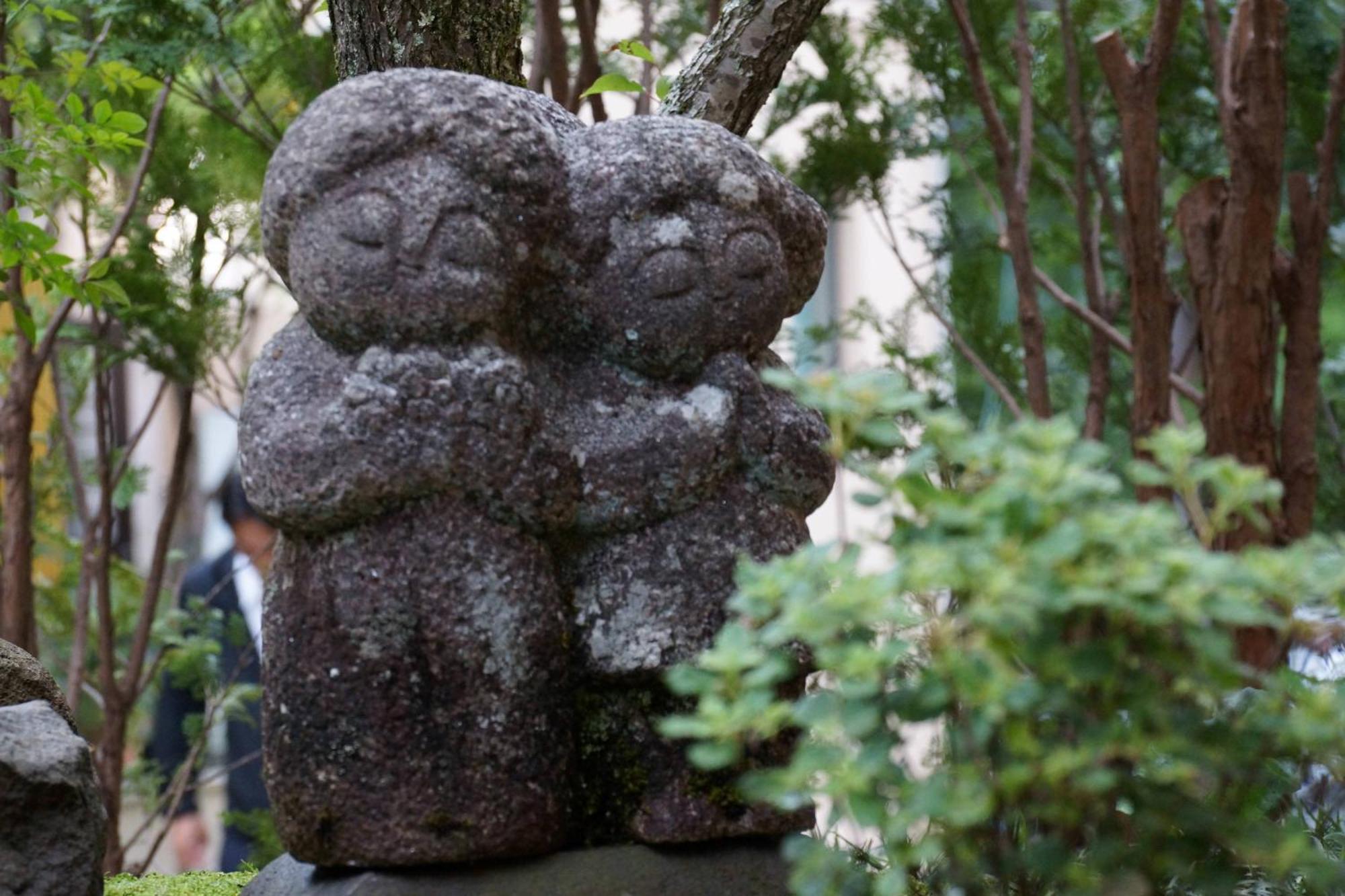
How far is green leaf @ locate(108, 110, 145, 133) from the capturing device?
2359 mm

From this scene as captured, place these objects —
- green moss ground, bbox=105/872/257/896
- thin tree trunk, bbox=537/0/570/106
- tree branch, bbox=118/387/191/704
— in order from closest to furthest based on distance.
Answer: green moss ground, bbox=105/872/257/896
thin tree trunk, bbox=537/0/570/106
tree branch, bbox=118/387/191/704

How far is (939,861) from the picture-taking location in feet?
6.42

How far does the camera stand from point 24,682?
2.04m

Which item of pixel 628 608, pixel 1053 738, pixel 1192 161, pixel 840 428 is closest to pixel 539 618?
pixel 628 608

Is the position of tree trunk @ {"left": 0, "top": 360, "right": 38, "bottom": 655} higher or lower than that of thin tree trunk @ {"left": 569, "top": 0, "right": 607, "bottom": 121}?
lower

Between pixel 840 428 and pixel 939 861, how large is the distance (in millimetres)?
864

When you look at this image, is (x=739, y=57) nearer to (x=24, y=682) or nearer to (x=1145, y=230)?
(x=1145, y=230)

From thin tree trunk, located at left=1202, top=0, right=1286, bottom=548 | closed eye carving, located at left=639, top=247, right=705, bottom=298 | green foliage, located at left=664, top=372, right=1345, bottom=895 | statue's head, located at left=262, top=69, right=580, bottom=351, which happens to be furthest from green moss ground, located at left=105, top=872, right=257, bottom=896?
thin tree trunk, located at left=1202, top=0, right=1286, bottom=548

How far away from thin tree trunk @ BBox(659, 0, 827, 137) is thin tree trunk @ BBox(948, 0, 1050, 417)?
2.68 feet

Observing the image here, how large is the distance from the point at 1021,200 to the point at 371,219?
1.91 m

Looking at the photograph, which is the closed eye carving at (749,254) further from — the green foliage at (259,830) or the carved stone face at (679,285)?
the green foliage at (259,830)

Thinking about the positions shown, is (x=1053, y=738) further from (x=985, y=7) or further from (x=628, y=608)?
(x=985, y=7)

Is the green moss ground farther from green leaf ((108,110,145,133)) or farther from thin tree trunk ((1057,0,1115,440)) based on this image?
thin tree trunk ((1057,0,1115,440))

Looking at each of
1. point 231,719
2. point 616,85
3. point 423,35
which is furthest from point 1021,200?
point 231,719
